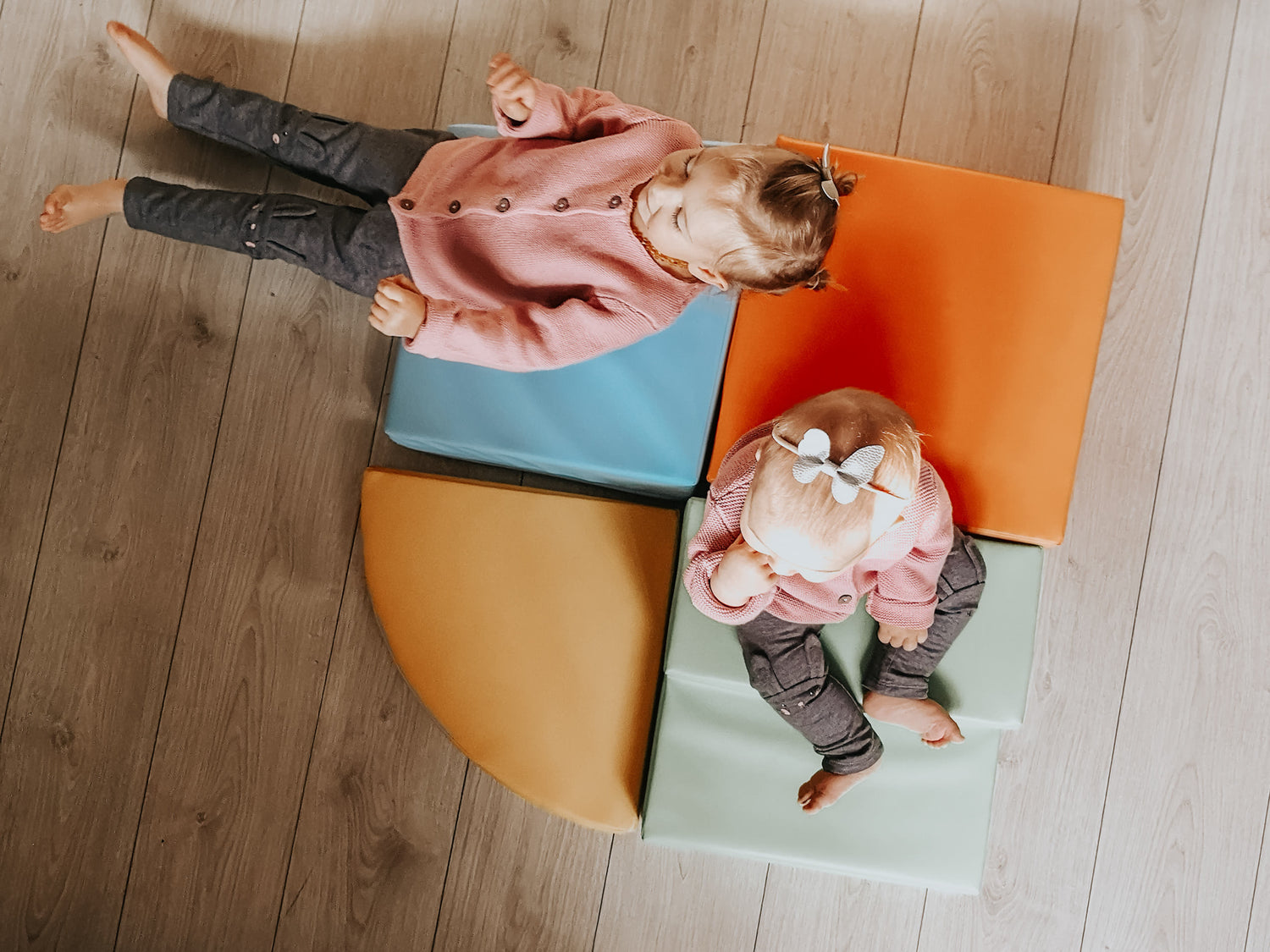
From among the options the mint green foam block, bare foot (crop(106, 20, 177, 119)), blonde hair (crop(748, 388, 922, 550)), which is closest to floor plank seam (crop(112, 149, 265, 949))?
bare foot (crop(106, 20, 177, 119))

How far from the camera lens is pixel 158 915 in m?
1.26

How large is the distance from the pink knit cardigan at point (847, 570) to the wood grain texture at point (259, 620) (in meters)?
0.57

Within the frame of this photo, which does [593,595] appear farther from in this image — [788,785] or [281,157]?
[281,157]

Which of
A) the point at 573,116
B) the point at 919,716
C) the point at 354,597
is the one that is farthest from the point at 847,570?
the point at 354,597

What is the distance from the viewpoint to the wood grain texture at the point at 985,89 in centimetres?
134

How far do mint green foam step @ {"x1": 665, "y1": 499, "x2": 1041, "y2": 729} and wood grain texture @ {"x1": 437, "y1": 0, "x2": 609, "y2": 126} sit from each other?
0.72 metres

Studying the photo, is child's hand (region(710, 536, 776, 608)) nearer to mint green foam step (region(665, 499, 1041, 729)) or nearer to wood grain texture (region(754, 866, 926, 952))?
mint green foam step (region(665, 499, 1041, 729))

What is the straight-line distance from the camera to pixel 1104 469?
132cm

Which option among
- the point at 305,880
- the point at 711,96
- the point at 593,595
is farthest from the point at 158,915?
the point at 711,96

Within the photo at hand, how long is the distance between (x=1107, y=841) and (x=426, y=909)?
3.34 feet

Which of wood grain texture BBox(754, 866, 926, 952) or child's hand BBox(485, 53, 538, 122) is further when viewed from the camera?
wood grain texture BBox(754, 866, 926, 952)

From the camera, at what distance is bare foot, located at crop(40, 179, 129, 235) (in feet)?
3.84

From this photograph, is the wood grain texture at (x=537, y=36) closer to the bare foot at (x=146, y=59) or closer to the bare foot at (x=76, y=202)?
the bare foot at (x=146, y=59)

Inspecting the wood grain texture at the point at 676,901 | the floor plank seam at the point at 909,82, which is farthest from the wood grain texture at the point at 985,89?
the wood grain texture at the point at 676,901
